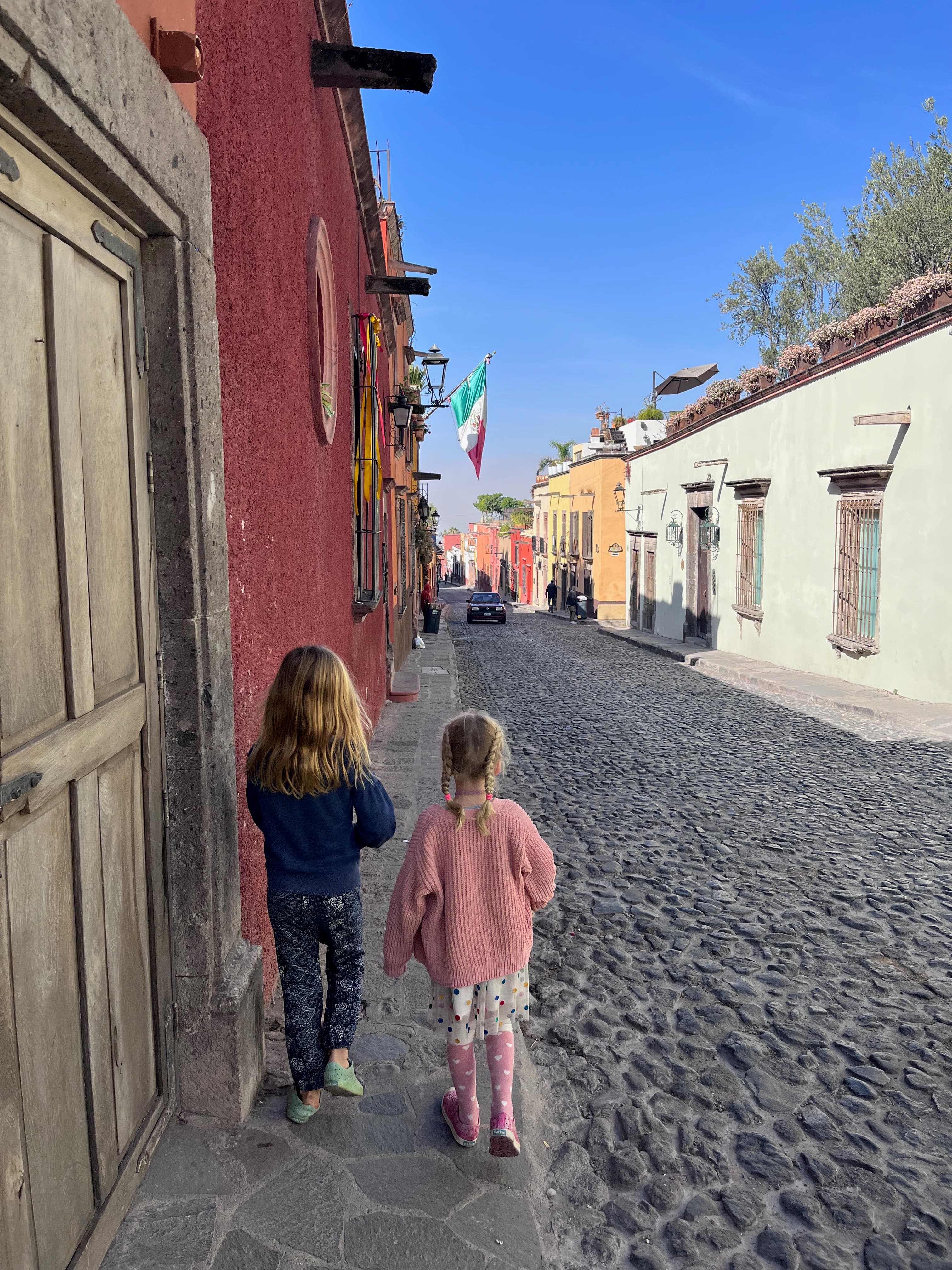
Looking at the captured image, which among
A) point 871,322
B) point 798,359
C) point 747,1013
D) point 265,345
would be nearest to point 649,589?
point 798,359

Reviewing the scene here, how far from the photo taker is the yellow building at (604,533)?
100 feet

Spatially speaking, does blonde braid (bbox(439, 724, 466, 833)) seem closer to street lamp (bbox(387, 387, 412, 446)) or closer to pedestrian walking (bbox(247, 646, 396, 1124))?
pedestrian walking (bbox(247, 646, 396, 1124))

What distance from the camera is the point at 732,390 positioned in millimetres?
17453

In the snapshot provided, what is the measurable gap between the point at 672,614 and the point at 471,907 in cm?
1897

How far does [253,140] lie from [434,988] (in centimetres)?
290

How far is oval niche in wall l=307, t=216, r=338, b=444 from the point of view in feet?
15.1

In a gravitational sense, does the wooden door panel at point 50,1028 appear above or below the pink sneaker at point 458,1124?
above

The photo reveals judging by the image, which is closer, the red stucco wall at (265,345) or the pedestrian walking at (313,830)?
the pedestrian walking at (313,830)

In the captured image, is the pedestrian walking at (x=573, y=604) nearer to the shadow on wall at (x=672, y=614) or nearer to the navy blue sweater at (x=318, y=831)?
the shadow on wall at (x=672, y=614)

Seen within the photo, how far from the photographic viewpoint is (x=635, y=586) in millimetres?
25016

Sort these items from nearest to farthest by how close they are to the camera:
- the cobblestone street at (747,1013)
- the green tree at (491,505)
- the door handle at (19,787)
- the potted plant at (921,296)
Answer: the door handle at (19,787) < the cobblestone street at (747,1013) < the potted plant at (921,296) < the green tree at (491,505)

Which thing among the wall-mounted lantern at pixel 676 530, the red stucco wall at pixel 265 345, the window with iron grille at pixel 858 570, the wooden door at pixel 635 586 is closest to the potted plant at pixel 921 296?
the window with iron grille at pixel 858 570

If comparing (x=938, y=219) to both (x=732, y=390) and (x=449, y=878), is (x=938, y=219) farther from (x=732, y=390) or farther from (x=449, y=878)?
(x=449, y=878)

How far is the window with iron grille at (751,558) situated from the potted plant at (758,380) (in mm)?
1975
